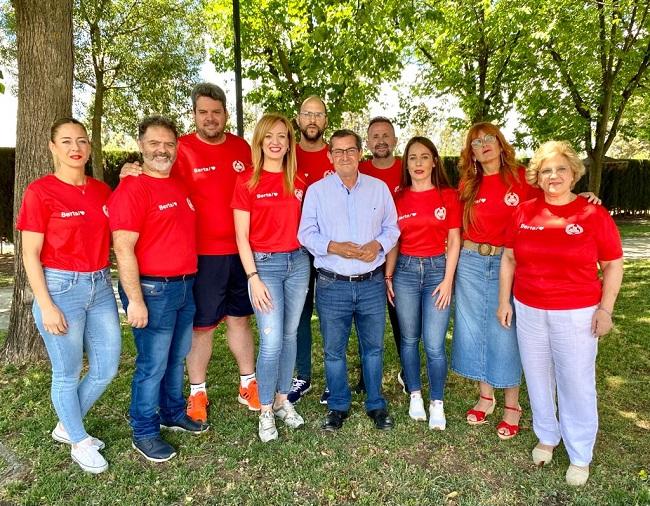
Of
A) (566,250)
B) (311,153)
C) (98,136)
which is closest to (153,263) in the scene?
(311,153)

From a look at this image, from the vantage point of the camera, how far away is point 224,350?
5520 millimetres

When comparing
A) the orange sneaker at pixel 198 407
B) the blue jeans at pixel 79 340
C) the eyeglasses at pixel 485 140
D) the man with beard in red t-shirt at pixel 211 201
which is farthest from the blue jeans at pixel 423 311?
the blue jeans at pixel 79 340

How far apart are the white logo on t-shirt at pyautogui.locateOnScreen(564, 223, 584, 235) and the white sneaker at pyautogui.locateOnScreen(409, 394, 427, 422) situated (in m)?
1.73

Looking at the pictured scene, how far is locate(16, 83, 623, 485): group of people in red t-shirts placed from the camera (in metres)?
2.93

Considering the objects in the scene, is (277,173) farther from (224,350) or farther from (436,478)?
(224,350)

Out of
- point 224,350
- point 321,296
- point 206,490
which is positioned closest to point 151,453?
point 206,490

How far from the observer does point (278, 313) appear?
137 inches

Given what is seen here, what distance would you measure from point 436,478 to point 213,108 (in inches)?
115

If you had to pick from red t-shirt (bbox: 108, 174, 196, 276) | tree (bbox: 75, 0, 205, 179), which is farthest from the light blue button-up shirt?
tree (bbox: 75, 0, 205, 179)

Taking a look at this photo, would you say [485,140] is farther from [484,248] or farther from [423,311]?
[423,311]

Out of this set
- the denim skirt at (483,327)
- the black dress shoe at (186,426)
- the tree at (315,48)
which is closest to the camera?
the denim skirt at (483,327)

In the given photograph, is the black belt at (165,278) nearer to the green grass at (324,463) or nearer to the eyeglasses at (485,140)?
the green grass at (324,463)

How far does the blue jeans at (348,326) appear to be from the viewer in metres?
3.46

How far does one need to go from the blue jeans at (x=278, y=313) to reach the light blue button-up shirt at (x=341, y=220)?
0.65 feet
